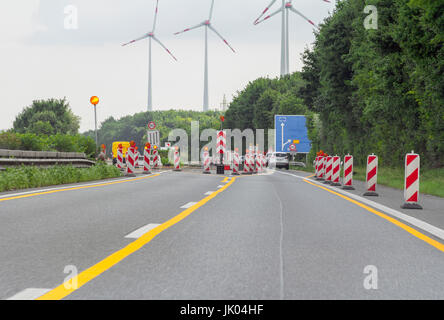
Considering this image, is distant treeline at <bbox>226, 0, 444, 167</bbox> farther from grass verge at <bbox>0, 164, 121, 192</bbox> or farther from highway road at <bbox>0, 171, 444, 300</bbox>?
grass verge at <bbox>0, 164, 121, 192</bbox>

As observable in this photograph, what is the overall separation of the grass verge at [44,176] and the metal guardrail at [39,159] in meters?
0.24

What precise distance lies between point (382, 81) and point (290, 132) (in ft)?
107

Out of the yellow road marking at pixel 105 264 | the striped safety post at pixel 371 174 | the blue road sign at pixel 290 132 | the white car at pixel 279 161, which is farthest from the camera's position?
the blue road sign at pixel 290 132

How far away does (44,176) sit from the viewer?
15188 millimetres

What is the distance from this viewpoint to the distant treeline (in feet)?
51.1

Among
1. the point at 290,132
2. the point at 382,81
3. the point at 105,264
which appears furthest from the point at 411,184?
the point at 290,132

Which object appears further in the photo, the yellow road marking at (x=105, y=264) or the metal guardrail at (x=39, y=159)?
the metal guardrail at (x=39, y=159)

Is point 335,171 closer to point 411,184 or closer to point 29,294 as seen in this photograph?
point 411,184

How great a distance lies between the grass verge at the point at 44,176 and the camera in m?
13.5

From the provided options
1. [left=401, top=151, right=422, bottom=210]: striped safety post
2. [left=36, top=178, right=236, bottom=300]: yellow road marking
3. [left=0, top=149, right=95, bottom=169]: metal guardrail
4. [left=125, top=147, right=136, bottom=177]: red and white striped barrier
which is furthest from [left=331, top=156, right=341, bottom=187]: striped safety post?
[left=36, top=178, right=236, bottom=300]: yellow road marking

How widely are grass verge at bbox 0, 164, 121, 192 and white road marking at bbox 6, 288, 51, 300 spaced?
9.55 meters

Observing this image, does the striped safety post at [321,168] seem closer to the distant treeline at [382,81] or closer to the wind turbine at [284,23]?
the distant treeline at [382,81]

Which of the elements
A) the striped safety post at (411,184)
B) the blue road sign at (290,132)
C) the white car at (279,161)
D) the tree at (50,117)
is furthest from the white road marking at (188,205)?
the tree at (50,117)
